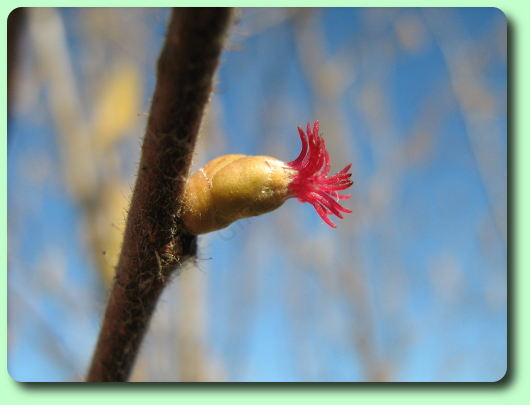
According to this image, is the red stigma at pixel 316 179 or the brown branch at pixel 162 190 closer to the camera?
the brown branch at pixel 162 190

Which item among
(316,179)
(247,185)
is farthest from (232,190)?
(316,179)

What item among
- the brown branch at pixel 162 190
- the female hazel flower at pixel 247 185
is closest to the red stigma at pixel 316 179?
the female hazel flower at pixel 247 185

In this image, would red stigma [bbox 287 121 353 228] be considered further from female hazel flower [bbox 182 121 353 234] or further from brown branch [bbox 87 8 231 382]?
brown branch [bbox 87 8 231 382]

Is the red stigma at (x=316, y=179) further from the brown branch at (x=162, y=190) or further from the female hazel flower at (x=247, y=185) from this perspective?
the brown branch at (x=162, y=190)

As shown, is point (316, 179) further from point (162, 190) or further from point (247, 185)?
point (162, 190)

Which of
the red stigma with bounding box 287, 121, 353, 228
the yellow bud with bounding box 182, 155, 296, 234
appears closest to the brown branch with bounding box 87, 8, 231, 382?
the yellow bud with bounding box 182, 155, 296, 234

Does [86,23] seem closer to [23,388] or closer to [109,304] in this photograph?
[23,388]
